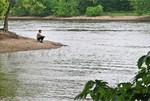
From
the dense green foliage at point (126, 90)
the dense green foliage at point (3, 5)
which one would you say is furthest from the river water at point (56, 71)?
the dense green foliage at point (126, 90)

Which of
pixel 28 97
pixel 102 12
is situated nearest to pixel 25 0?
pixel 28 97

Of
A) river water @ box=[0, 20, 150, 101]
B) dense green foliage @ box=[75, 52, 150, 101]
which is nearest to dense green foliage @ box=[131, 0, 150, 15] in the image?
river water @ box=[0, 20, 150, 101]

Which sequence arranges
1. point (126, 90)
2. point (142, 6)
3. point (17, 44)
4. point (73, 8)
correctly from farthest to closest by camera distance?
point (73, 8) → point (142, 6) → point (17, 44) → point (126, 90)

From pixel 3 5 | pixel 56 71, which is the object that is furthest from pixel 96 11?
pixel 56 71

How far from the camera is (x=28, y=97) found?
16031mm

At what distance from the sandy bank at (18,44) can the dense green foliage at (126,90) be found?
32.0m

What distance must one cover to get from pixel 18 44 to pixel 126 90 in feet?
115

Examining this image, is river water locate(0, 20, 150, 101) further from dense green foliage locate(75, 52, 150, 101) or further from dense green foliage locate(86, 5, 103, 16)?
dense green foliage locate(86, 5, 103, 16)

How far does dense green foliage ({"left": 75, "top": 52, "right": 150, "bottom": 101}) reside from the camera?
3.28m

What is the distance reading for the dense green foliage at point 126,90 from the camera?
10.8 ft

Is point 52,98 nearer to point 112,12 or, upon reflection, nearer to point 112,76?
point 112,76

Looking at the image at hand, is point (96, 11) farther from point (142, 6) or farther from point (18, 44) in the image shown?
point (18, 44)

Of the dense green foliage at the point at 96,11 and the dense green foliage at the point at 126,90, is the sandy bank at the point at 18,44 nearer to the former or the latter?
the dense green foliage at the point at 126,90

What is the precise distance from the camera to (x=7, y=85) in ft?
61.1
